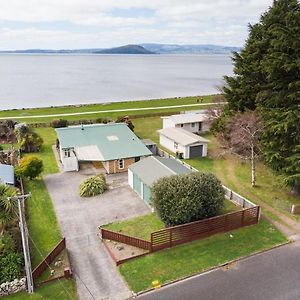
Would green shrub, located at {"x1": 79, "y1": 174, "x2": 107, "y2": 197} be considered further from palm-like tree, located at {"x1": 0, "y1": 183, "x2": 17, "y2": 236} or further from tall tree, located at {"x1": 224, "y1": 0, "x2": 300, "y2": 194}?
tall tree, located at {"x1": 224, "y1": 0, "x2": 300, "y2": 194}

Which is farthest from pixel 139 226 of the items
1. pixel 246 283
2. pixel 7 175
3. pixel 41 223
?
pixel 7 175

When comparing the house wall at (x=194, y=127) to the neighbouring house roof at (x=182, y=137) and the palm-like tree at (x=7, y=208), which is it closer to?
the neighbouring house roof at (x=182, y=137)

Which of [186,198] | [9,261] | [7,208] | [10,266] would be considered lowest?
[10,266]

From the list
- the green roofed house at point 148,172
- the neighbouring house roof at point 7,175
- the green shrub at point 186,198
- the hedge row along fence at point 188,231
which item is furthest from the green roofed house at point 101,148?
the hedge row along fence at point 188,231

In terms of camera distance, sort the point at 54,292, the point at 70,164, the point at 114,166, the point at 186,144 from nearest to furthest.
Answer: the point at 54,292 < the point at 114,166 < the point at 70,164 < the point at 186,144

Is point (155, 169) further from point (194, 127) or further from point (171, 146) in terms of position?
point (194, 127)
